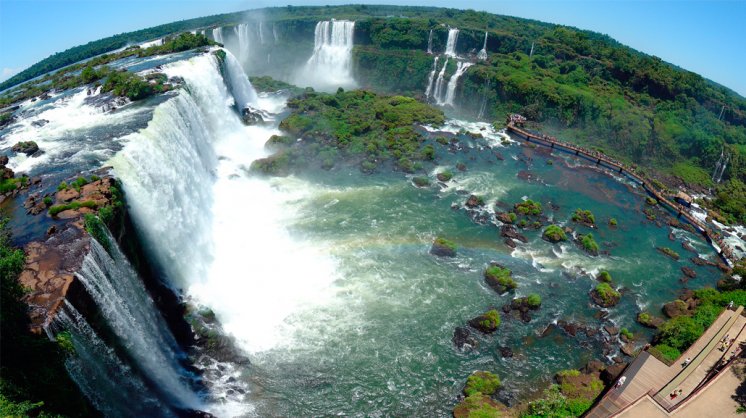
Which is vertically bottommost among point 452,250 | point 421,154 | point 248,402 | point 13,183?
point 248,402

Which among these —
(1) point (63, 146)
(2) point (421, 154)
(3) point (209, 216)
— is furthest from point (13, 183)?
(2) point (421, 154)

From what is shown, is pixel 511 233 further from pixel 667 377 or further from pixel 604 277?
pixel 667 377

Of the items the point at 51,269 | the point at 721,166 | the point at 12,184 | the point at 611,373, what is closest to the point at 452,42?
the point at 721,166

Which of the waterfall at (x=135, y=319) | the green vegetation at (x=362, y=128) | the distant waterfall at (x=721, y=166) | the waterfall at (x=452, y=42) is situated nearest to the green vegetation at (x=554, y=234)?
the green vegetation at (x=362, y=128)

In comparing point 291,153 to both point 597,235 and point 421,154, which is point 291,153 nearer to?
point 421,154

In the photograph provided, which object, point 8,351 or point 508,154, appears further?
point 508,154

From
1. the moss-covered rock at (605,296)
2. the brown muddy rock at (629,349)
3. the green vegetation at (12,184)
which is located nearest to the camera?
the green vegetation at (12,184)

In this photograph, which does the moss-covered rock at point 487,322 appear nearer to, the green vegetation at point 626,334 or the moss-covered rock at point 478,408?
the moss-covered rock at point 478,408
